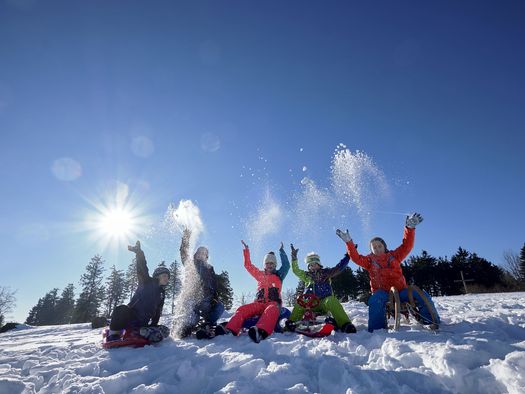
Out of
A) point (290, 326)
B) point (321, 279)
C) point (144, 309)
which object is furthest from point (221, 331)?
point (321, 279)

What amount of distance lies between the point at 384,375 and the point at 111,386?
3.04 m

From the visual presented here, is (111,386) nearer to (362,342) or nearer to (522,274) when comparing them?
(362,342)

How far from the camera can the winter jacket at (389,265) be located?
20.1ft

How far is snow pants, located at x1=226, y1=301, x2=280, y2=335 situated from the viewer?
527 centimetres

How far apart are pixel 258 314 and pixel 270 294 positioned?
0.67m

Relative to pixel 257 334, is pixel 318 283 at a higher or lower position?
higher

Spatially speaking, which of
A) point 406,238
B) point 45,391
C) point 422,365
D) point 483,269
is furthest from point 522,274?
point 45,391

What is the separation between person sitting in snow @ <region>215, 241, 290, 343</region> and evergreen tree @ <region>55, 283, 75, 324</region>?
237 ft

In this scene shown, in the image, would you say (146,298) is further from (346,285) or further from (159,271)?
(346,285)

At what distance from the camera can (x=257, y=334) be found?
16.2 ft

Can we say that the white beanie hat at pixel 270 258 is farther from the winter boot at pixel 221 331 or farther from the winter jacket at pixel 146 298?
the winter jacket at pixel 146 298

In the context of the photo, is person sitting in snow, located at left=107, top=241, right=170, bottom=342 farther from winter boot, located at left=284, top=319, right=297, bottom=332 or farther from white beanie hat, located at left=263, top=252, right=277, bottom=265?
white beanie hat, located at left=263, top=252, right=277, bottom=265

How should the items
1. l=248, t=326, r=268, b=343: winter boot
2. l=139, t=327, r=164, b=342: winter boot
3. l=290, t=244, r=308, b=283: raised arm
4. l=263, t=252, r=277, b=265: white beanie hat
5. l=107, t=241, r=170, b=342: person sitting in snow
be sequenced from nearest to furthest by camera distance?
l=248, t=326, r=268, b=343: winter boot, l=139, t=327, r=164, b=342: winter boot, l=107, t=241, r=170, b=342: person sitting in snow, l=290, t=244, r=308, b=283: raised arm, l=263, t=252, r=277, b=265: white beanie hat

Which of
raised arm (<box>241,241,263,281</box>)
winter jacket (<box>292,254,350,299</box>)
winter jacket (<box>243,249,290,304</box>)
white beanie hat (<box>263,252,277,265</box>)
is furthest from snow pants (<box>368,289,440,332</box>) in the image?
raised arm (<box>241,241,263,281</box>)
